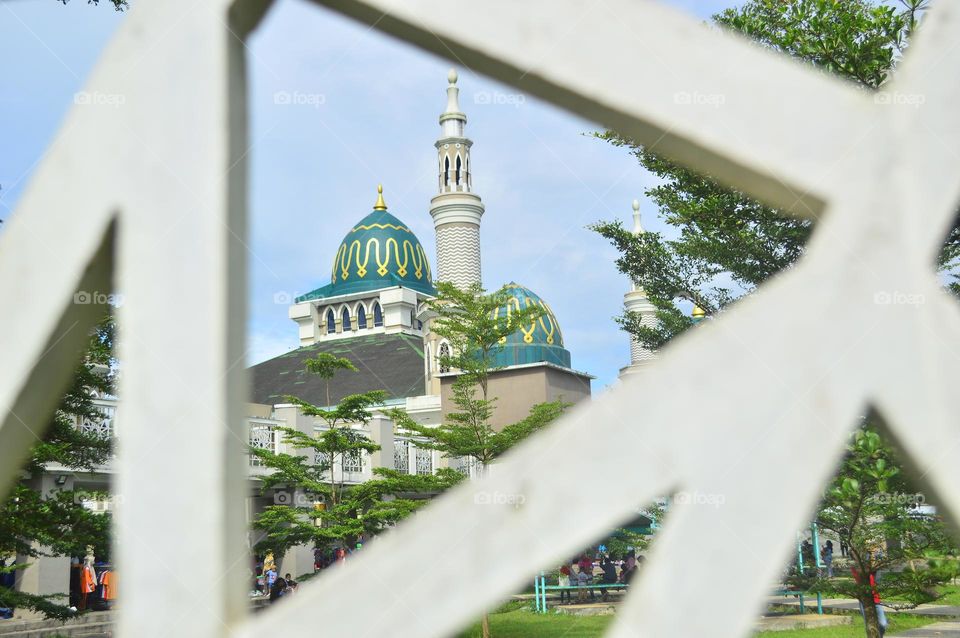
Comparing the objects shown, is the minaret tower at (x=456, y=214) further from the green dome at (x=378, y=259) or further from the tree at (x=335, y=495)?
the tree at (x=335, y=495)

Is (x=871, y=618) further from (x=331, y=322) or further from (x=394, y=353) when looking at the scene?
(x=331, y=322)

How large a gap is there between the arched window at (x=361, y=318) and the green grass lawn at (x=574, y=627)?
33489 millimetres

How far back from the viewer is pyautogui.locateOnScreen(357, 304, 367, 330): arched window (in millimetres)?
49906

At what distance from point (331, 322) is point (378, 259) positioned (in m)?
4.30

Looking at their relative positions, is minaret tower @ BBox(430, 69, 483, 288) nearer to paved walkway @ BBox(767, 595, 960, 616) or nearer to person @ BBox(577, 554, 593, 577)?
person @ BBox(577, 554, 593, 577)

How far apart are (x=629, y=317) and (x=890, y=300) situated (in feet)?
47.3

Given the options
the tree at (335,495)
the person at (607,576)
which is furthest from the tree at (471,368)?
the person at (607,576)

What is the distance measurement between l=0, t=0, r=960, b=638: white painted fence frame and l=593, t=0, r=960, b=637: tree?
399cm

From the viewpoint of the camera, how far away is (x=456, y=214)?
3928 cm

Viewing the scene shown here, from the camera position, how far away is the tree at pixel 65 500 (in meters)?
7.37

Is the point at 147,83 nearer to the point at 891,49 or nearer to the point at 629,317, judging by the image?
the point at 891,49

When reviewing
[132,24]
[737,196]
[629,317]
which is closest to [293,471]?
[629,317]

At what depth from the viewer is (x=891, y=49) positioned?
7793 mm

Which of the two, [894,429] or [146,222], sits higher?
[146,222]
